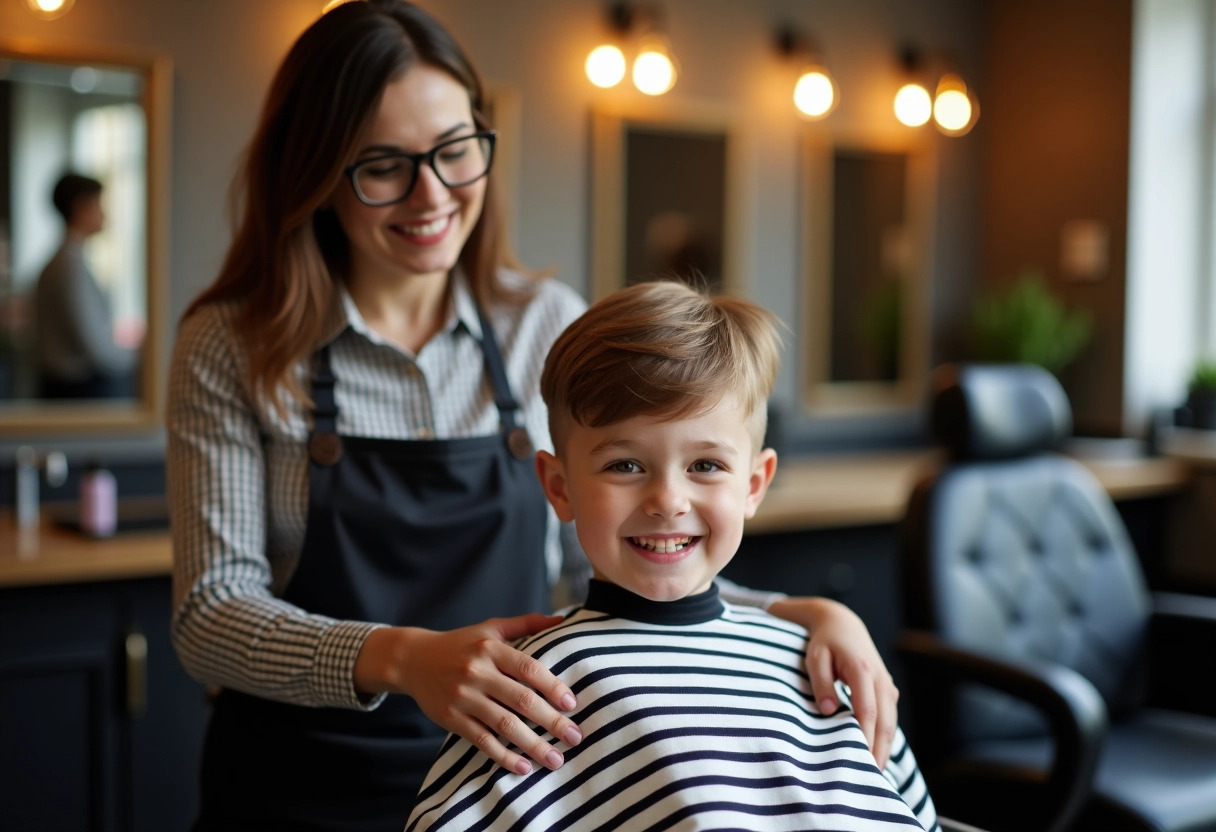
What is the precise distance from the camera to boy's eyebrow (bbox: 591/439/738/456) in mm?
1066

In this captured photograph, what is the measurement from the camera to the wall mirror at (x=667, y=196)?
11.6 feet

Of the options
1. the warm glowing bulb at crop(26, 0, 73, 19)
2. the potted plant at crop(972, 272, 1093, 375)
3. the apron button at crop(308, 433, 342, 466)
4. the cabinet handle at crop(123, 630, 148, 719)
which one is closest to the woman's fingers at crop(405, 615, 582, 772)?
the apron button at crop(308, 433, 342, 466)

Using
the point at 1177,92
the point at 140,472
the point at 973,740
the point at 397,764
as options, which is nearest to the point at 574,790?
the point at 397,764

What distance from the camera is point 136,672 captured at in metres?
2.43

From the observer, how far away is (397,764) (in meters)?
1.31

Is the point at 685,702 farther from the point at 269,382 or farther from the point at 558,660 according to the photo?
the point at 269,382

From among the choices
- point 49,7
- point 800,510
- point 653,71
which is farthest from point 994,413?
point 49,7

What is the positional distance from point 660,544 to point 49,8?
7.55ft

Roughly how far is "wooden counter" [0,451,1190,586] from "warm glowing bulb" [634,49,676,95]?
47.9 inches

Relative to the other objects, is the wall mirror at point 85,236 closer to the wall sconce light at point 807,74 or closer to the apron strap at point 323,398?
the apron strap at point 323,398

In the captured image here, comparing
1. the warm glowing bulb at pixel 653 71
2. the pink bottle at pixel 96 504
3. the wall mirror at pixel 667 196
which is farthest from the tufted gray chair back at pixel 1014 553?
the pink bottle at pixel 96 504

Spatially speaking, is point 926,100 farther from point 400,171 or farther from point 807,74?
point 400,171

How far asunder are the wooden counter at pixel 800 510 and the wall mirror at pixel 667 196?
2.37 ft

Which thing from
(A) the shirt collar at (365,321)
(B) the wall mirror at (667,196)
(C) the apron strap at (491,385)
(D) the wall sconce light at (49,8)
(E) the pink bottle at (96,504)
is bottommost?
(E) the pink bottle at (96,504)
